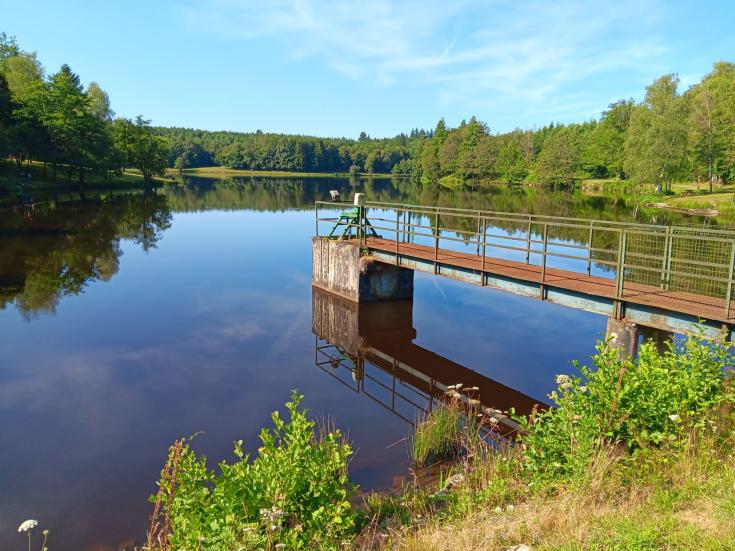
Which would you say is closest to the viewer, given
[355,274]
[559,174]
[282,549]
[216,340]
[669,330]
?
[282,549]

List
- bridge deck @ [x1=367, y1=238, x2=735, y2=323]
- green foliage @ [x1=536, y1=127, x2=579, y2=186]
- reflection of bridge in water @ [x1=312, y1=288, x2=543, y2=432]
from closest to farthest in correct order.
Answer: bridge deck @ [x1=367, y1=238, x2=735, y2=323] → reflection of bridge in water @ [x1=312, y1=288, x2=543, y2=432] → green foliage @ [x1=536, y1=127, x2=579, y2=186]

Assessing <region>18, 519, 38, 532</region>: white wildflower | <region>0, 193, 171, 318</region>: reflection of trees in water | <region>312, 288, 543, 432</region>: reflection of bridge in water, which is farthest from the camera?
<region>0, 193, 171, 318</region>: reflection of trees in water

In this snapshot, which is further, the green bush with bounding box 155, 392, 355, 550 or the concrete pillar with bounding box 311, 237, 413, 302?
the concrete pillar with bounding box 311, 237, 413, 302

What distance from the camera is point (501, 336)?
53.9 ft

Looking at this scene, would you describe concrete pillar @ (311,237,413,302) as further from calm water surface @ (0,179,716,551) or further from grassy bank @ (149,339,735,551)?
grassy bank @ (149,339,735,551)

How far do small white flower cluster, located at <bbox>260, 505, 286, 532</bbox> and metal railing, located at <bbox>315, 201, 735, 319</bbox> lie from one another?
249 inches

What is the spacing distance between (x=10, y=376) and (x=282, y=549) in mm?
11067

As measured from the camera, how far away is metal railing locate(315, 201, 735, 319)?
11.2 m

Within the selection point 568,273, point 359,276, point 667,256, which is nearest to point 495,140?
point 359,276

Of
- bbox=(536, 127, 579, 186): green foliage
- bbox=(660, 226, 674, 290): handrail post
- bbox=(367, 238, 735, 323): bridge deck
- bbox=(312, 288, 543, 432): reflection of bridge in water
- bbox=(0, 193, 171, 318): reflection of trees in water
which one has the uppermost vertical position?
bbox=(536, 127, 579, 186): green foliage

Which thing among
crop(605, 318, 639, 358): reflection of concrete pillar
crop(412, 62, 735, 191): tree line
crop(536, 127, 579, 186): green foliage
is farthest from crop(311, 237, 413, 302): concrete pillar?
crop(536, 127, 579, 186): green foliage

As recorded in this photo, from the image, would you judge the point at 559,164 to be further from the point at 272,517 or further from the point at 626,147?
the point at 272,517

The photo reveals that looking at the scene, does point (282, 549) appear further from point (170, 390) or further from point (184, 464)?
point (170, 390)

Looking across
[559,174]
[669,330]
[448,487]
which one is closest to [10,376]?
[448,487]
